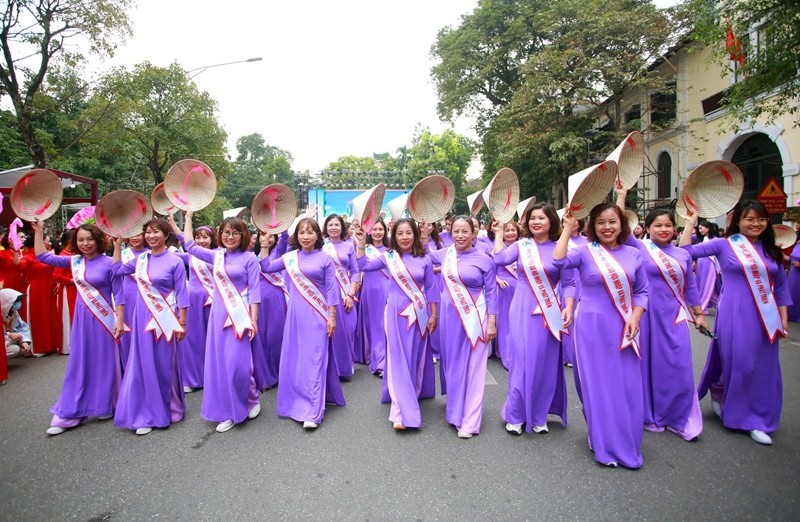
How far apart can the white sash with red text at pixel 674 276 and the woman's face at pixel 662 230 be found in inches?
5.3

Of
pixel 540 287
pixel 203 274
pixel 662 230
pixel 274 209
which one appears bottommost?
pixel 540 287

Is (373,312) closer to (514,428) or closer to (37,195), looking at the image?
(514,428)

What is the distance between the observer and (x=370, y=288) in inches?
240

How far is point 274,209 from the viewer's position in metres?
4.24

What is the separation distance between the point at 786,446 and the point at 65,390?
5404 millimetres

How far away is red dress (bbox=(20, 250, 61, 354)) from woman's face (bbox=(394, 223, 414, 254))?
539 cm

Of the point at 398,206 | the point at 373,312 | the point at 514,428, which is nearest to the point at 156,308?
the point at 373,312

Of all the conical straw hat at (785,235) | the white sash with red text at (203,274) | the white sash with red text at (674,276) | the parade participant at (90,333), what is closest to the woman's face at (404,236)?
the white sash with red text at (674,276)

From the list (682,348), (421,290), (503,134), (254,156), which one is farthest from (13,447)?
(254,156)

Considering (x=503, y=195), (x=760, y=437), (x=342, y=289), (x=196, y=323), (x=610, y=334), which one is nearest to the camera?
(x=610, y=334)

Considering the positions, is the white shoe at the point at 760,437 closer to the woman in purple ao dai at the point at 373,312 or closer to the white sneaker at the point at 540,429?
the white sneaker at the point at 540,429

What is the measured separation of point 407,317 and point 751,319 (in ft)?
8.43

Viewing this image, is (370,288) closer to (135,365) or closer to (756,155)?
(135,365)

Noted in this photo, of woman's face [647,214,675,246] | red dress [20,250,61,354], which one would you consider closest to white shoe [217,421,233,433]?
woman's face [647,214,675,246]
